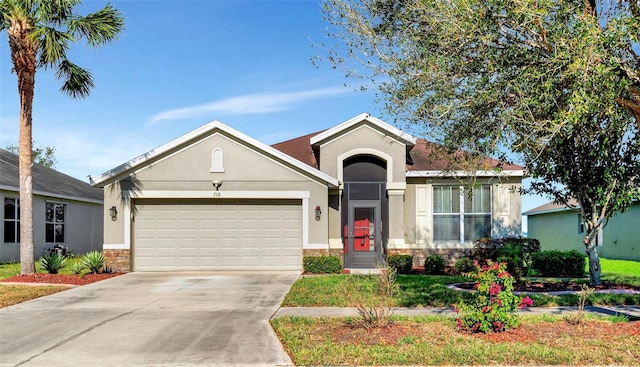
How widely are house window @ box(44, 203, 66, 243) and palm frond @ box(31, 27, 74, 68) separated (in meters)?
10.1

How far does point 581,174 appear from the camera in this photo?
13820 mm

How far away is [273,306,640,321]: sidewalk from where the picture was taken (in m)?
10.7

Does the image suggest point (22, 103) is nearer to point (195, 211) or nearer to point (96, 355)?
point (195, 211)

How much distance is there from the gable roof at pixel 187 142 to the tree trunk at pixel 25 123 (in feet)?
6.73

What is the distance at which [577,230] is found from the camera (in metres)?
29.6

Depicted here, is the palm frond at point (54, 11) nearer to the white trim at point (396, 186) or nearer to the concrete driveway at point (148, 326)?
the concrete driveway at point (148, 326)

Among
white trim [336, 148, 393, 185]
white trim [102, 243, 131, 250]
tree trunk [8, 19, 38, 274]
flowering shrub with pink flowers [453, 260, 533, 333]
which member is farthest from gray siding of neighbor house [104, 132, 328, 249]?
flowering shrub with pink flowers [453, 260, 533, 333]

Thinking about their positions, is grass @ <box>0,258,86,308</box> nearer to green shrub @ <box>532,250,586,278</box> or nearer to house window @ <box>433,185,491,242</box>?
house window @ <box>433,185,491,242</box>

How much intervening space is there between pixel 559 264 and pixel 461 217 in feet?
11.9

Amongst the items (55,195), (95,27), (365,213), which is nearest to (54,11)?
(95,27)

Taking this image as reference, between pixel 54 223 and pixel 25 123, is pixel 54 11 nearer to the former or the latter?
pixel 25 123

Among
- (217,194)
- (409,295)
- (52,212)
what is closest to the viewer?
(409,295)

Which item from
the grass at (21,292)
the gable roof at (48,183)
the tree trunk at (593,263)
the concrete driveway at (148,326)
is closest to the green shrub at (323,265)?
the concrete driveway at (148,326)

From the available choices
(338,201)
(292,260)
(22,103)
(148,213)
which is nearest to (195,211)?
(148,213)
